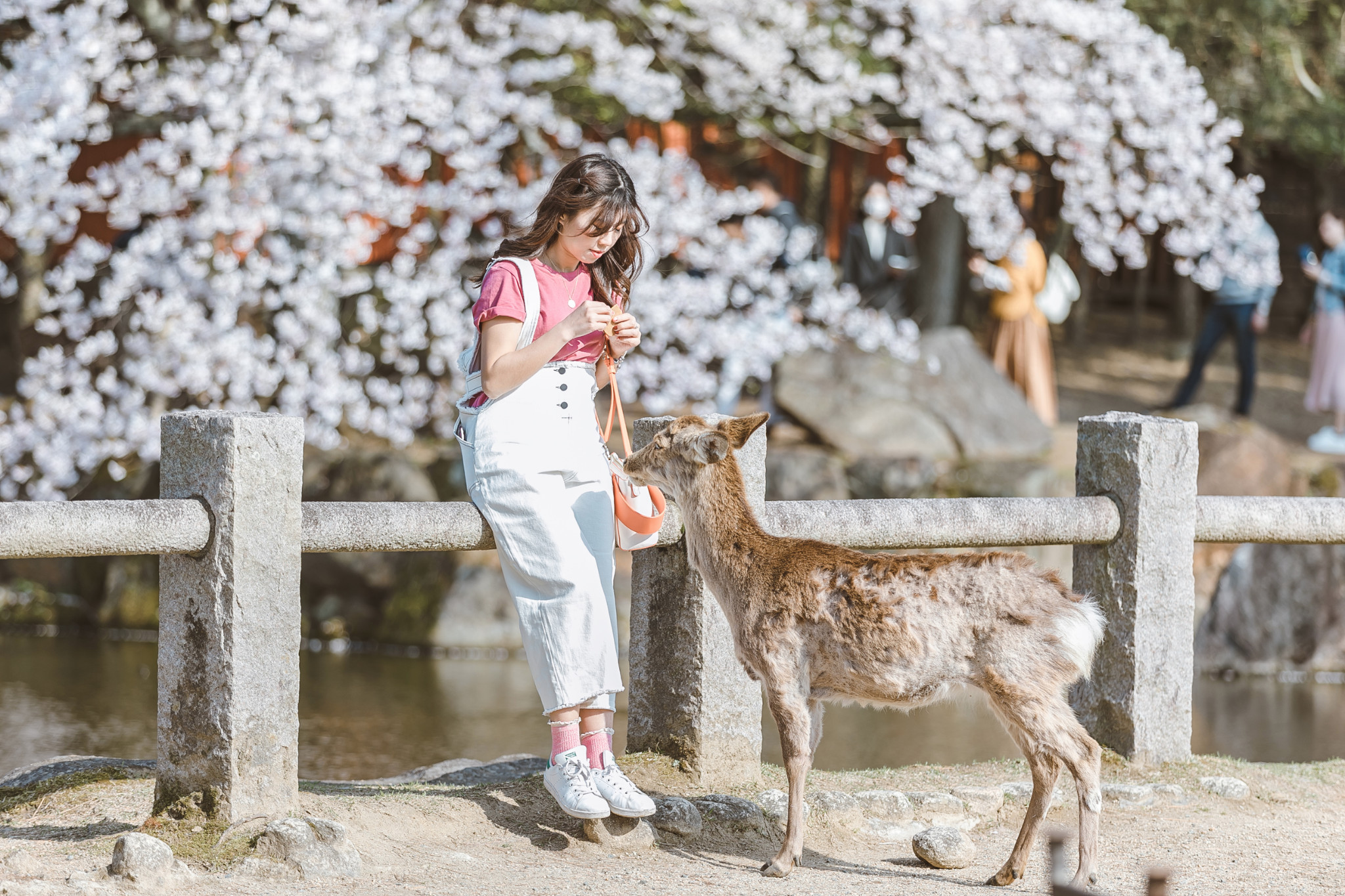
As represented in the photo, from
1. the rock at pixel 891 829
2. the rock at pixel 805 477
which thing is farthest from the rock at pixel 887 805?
the rock at pixel 805 477

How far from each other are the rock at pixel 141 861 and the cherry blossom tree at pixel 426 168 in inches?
220

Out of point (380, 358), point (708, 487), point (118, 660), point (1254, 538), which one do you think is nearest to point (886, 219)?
point (380, 358)

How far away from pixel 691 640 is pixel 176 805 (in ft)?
4.81

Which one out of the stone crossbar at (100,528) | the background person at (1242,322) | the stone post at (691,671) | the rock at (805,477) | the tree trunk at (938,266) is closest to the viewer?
the stone crossbar at (100,528)

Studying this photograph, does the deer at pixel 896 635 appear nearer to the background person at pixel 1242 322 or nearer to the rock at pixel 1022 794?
the rock at pixel 1022 794

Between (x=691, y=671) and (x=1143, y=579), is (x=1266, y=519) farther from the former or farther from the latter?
(x=691, y=671)

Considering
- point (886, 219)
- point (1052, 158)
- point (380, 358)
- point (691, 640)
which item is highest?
point (1052, 158)

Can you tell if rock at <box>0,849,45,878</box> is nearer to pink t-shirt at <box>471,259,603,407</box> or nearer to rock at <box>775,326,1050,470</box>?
pink t-shirt at <box>471,259,603,407</box>

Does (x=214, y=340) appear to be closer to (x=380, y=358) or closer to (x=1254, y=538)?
(x=380, y=358)

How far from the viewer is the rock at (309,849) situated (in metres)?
3.38

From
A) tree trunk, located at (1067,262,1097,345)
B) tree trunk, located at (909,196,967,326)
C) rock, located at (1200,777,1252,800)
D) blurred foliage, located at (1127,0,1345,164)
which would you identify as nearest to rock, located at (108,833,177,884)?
rock, located at (1200,777,1252,800)

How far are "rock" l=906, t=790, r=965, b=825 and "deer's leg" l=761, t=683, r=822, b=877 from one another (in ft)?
2.39

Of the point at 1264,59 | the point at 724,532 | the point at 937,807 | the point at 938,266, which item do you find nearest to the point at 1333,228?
the point at 1264,59

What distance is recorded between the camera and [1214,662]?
10656mm
